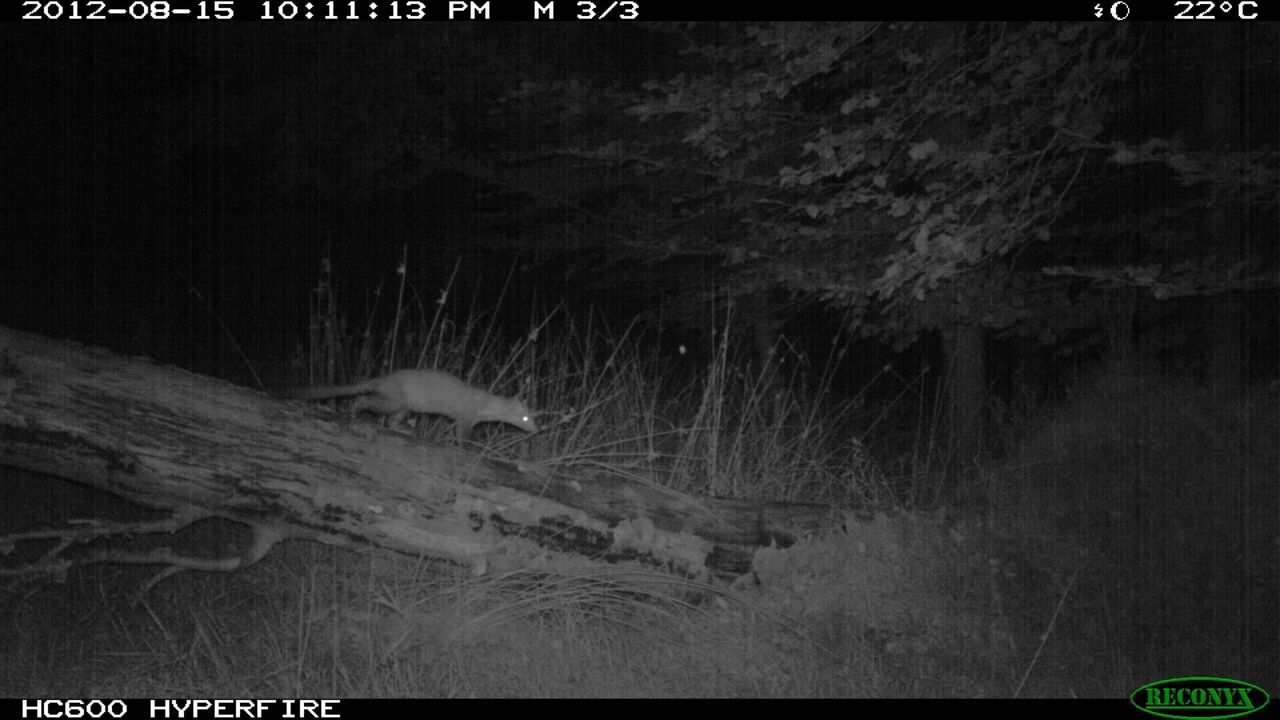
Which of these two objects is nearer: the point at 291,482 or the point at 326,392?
the point at 291,482

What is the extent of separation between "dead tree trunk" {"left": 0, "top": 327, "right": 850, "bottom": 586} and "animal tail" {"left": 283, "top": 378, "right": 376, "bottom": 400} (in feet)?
3.81

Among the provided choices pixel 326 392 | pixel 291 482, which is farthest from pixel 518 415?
pixel 291 482

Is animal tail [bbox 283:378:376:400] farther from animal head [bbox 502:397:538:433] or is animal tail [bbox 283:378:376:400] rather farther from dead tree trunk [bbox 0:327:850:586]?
dead tree trunk [bbox 0:327:850:586]

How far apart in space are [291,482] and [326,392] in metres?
1.46

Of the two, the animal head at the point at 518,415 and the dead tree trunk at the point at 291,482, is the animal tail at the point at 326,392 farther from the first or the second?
the dead tree trunk at the point at 291,482

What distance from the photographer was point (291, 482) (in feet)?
14.2

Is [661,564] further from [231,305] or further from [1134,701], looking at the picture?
[231,305]

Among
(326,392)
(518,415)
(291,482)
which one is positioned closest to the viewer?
(291,482)

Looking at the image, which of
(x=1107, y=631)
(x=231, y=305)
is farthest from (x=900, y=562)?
(x=231, y=305)

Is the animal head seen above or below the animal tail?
below

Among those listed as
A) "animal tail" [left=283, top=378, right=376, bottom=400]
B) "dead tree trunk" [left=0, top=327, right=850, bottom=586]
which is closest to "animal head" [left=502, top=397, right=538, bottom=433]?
"animal tail" [left=283, top=378, right=376, bottom=400]

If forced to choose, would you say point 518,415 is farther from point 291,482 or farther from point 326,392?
point 291,482

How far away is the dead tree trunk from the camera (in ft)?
13.8

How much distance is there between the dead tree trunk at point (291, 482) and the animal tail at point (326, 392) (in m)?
1.16
